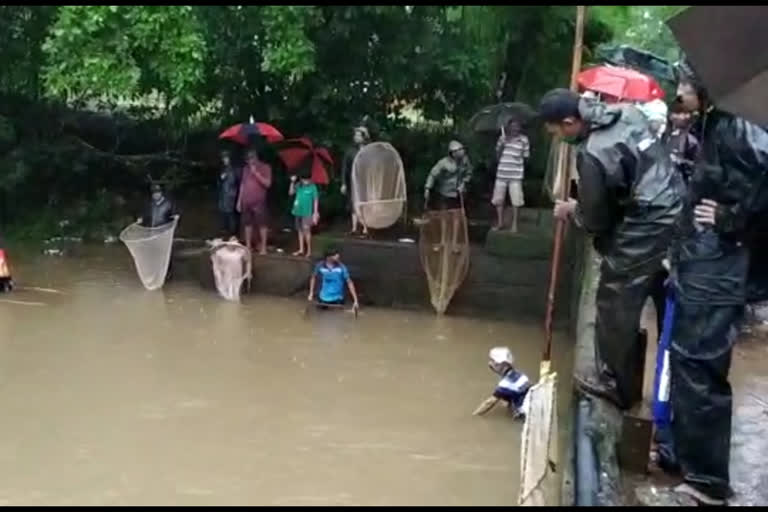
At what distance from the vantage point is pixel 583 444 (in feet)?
14.8

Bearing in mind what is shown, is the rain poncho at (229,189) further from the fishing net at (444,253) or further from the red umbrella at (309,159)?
the fishing net at (444,253)

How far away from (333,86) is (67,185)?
4797 millimetres

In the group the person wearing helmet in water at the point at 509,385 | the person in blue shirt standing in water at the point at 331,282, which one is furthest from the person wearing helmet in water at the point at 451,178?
the person wearing helmet in water at the point at 509,385

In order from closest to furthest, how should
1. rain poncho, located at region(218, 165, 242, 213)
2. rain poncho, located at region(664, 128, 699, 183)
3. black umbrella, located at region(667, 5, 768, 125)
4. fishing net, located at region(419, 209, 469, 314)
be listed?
black umbrella, located at region(667, 5, 768, 125), rain poncho, located at region(664, 128, 699, 183), fishing net, located at region(419, 209, 469, 314), rain poncho, located at region(218, 165, 242, 213)

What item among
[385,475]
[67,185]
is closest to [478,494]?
[385,475]

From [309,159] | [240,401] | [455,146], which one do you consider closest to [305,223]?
[309,159]

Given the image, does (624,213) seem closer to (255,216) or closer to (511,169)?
(511,169)

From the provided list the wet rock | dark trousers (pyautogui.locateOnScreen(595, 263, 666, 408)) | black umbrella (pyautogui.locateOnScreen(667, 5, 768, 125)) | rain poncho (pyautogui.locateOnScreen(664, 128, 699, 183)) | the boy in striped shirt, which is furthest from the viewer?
the boy in striped shirt

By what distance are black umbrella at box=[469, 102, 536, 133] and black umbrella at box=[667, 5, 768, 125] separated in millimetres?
10716

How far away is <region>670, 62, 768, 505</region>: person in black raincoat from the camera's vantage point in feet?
13.4

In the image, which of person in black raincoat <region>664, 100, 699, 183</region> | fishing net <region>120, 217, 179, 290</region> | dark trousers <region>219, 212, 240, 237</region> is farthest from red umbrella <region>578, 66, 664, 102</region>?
dark trousers <region>219, 212, 240, 237</region>

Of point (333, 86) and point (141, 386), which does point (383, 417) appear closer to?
point (141, 386)

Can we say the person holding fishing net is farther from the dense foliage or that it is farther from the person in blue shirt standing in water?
the person in blue shirt standing in water

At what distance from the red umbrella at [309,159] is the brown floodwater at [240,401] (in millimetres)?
1970
